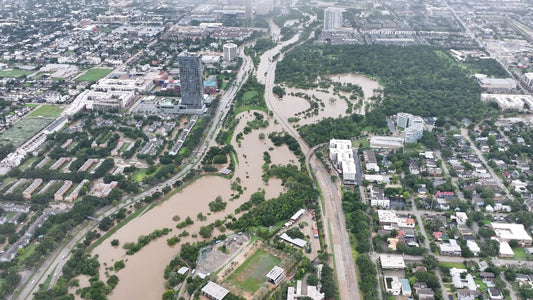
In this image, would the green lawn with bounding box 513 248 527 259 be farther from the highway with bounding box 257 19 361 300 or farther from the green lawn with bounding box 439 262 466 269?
the highway with bounding box 257 19 361 300

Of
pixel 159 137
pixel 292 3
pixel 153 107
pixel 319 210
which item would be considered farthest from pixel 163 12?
pixel 319 210

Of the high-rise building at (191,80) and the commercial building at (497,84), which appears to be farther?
the commercial building at (497,84)

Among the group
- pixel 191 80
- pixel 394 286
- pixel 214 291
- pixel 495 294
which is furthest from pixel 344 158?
pixel 191 80

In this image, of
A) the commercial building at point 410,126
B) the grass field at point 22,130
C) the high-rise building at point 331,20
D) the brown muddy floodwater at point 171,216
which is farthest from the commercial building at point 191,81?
the high-rise building at point 331,20

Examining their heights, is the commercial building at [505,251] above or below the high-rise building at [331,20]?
below

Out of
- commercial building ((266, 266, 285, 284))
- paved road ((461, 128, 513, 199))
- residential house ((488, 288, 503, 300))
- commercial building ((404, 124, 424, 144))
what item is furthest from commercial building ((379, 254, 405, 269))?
commercial building ((404, 124, 424, 144))

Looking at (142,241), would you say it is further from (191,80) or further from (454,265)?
(191,80)

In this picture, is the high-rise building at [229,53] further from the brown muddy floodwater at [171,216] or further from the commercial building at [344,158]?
the commercial building at [344,158]
